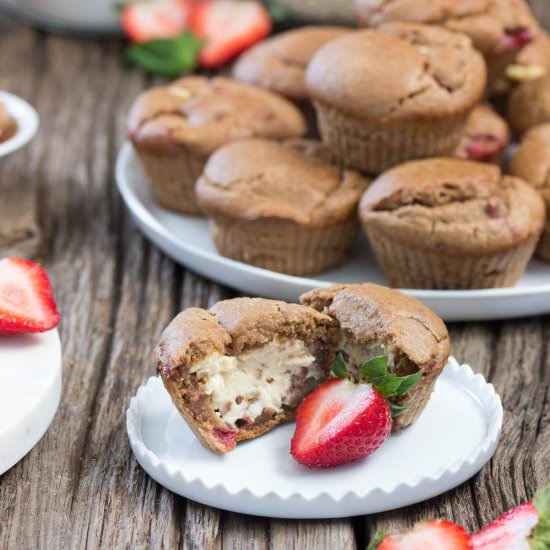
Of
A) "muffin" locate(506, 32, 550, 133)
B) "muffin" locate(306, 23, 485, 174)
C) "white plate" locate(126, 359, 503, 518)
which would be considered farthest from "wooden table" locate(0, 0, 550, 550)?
"muffin" locate(506, 32, 550, 133)

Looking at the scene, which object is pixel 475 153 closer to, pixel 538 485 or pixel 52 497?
pixel 538 485

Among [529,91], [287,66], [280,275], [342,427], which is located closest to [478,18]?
[529,91]

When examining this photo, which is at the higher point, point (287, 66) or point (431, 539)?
point (431, 539)

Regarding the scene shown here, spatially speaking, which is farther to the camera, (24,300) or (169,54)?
(169,54)

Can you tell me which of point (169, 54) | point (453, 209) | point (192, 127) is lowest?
point (169, 54)

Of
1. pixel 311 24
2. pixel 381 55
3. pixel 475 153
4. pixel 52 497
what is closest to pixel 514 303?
pixel 475 153

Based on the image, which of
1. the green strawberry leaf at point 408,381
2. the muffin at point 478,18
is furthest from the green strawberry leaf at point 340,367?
the muffin at point 478,18

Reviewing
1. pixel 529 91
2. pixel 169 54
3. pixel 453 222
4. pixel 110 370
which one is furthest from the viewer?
pixel 169 54

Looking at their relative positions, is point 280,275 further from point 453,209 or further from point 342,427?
point 342,427

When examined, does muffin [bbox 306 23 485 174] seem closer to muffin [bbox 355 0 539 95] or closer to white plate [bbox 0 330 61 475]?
muffin [bbox 355 0 539 95]
